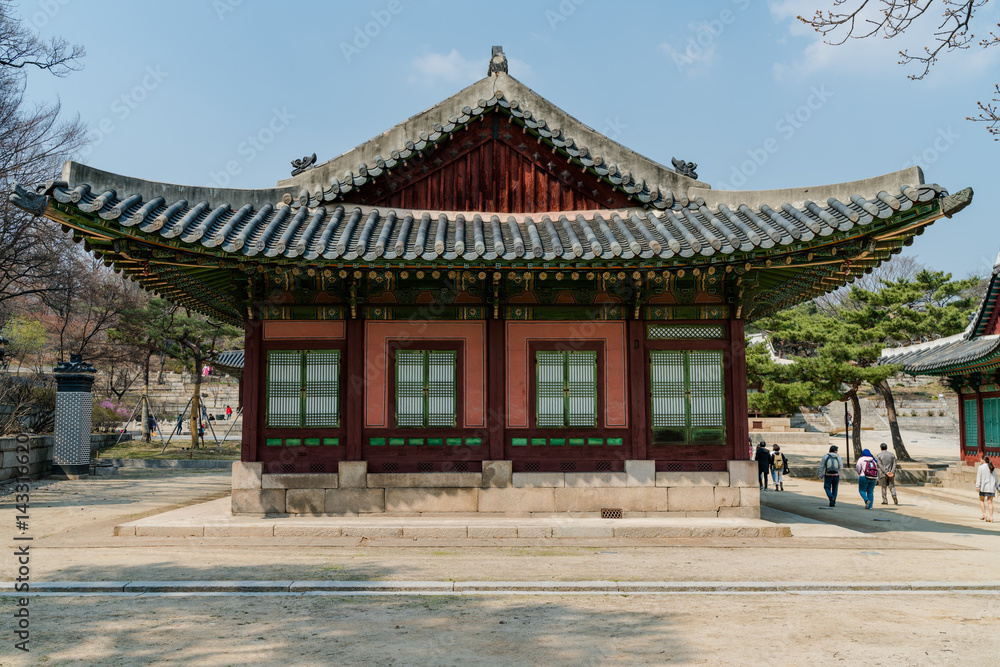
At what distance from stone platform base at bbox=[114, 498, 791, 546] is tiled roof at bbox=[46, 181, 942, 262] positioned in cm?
462

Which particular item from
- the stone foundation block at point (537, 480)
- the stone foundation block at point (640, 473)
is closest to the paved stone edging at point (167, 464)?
the stone foundation block at point (537, 480)

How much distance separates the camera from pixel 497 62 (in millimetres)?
15938

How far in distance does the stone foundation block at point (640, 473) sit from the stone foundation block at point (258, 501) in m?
6.54

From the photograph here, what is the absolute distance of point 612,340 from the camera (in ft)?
46.9

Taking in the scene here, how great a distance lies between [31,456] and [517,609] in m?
22.3

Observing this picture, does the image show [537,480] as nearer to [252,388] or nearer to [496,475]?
[496,475]

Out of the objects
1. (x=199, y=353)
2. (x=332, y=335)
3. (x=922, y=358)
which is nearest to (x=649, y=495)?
(x=332, y=335)

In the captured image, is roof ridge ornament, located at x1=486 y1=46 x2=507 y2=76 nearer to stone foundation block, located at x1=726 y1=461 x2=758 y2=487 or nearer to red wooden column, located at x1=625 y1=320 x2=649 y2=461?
red wooden column, located at x1=625 y1=320 x2=649 y2=461

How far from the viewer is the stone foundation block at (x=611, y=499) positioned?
45.2 ft

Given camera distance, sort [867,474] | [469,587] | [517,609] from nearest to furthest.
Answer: [517,609] < [469,587] < [867,474]

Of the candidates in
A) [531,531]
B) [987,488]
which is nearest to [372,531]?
[531,531]

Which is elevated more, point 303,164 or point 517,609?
point 303,164

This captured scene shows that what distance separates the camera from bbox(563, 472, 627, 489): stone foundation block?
544 inches

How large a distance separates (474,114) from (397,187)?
214cm
